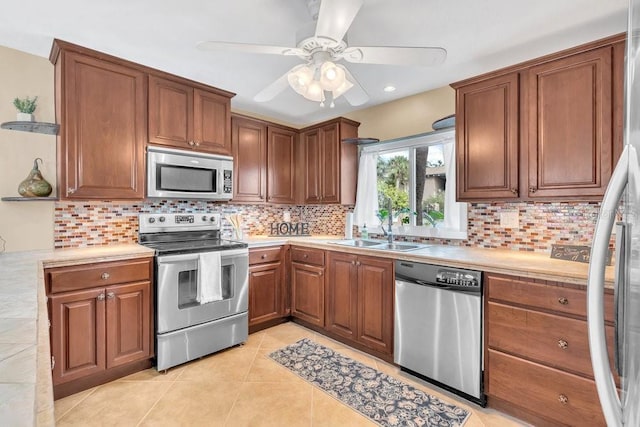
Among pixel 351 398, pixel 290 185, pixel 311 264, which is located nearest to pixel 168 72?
pixel 290 185

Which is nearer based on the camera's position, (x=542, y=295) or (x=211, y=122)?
(x=542, y=295)

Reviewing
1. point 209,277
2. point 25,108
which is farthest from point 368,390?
point 25,108

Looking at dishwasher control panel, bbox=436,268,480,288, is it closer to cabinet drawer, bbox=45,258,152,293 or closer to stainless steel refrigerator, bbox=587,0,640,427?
stainless steel refrigerator, bbox=587,0,640,427

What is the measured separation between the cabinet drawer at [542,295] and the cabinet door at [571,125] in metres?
0.65

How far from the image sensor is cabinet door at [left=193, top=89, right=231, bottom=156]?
283 centimetres

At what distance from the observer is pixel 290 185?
3893 mm

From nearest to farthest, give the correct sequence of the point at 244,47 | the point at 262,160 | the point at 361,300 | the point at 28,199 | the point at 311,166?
the point at 244,47 < the point at 28,199 < the point at 361,300 < the point at 262,160 < the point at 311,166

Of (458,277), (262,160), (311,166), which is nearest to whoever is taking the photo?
(458,277)

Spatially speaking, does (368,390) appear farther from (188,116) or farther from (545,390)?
(188,116)

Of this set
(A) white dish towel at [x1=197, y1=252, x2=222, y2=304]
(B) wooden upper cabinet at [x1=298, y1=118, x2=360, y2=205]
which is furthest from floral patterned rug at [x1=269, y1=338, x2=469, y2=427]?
(B) wooden upper cabinet at [x1=298, y1=118, x2=360, y2=205]

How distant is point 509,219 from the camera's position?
2.49 m

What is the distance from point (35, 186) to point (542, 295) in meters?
3.37

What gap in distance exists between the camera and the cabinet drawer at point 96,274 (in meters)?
1.97

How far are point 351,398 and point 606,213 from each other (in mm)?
1801
